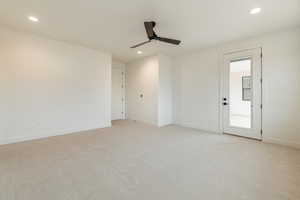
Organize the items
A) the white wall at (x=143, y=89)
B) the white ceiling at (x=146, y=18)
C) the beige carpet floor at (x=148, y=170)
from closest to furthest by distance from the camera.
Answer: the beige carpet floor at (x=148, y=170) < the white ceiling at (x=146, y=18) < the white wall at (x=143, y=89)

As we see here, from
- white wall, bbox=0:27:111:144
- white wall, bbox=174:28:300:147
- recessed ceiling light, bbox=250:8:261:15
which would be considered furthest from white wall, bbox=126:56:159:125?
recessed ceiling light, bbox=250:8:261:15

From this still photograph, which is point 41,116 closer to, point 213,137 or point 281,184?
point 213,137

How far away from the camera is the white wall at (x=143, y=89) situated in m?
5.59

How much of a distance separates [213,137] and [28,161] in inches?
168

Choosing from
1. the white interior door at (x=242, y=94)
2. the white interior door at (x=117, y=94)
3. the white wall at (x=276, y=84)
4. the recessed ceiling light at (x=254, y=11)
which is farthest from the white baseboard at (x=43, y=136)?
the recessed ceiling light at (x=254, y=11)

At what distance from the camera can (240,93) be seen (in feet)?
13.5

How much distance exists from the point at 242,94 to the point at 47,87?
5496 mm

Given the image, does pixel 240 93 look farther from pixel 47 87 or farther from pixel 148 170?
pixel 47 87

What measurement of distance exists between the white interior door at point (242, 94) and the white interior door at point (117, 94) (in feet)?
14.6

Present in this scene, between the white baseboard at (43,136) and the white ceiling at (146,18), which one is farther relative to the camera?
the white baseboard at (43,136)

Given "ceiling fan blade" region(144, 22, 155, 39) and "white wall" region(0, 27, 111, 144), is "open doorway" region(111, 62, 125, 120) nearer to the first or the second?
"white wall" region(0, 27, 111, 144)

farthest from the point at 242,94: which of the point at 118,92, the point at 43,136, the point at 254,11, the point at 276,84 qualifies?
the point at 43,136

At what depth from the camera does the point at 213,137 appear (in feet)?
13.4

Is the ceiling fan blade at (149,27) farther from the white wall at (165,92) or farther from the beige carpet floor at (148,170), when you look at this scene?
the beige carpet floor at (148,170)
